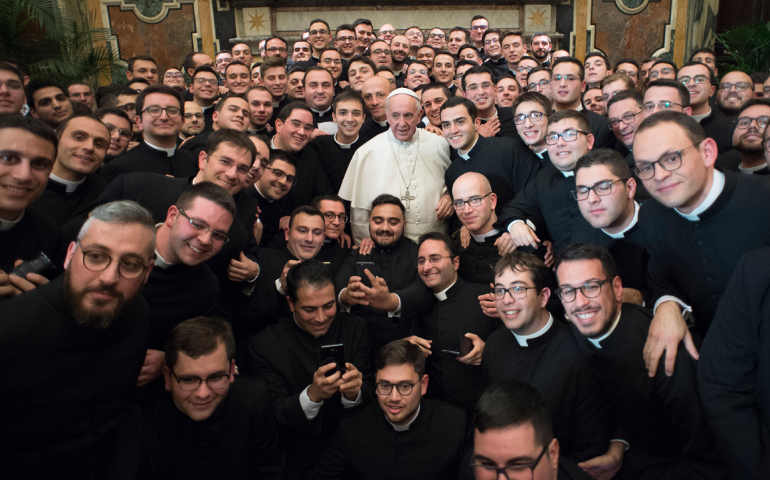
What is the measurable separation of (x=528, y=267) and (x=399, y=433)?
1055mm

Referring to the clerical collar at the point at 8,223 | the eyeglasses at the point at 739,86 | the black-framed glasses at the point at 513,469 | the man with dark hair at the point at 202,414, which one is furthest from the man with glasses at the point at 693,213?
the eyeglasses at the point at 739,86

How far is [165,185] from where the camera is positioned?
3223mm

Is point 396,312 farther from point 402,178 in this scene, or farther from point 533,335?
point 402,178

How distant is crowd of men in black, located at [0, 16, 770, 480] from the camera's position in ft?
6.36

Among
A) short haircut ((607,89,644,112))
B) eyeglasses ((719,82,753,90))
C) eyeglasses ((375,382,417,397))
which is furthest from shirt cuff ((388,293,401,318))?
eyeglasses ((719,82,753,90))

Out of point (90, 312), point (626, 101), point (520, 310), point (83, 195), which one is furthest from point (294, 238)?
point (626, 101)

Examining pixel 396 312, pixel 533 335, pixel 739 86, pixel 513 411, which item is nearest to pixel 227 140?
pixel 396 312

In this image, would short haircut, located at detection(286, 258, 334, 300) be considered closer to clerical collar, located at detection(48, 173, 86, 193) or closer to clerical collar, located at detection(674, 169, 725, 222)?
clerical collar, located at detection(48, 173, 86, 193)

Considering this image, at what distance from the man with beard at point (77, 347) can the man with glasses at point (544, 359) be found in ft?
5.59

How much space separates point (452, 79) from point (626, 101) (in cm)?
283

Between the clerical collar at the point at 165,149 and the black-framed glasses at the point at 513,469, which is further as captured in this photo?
the clerical collar at the point at 165,149

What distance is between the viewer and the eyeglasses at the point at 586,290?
2.60 m

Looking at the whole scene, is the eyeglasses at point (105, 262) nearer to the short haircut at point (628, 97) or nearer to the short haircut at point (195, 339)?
the short haircut at point (195, 339)

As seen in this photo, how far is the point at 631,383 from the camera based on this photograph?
2600 mm
